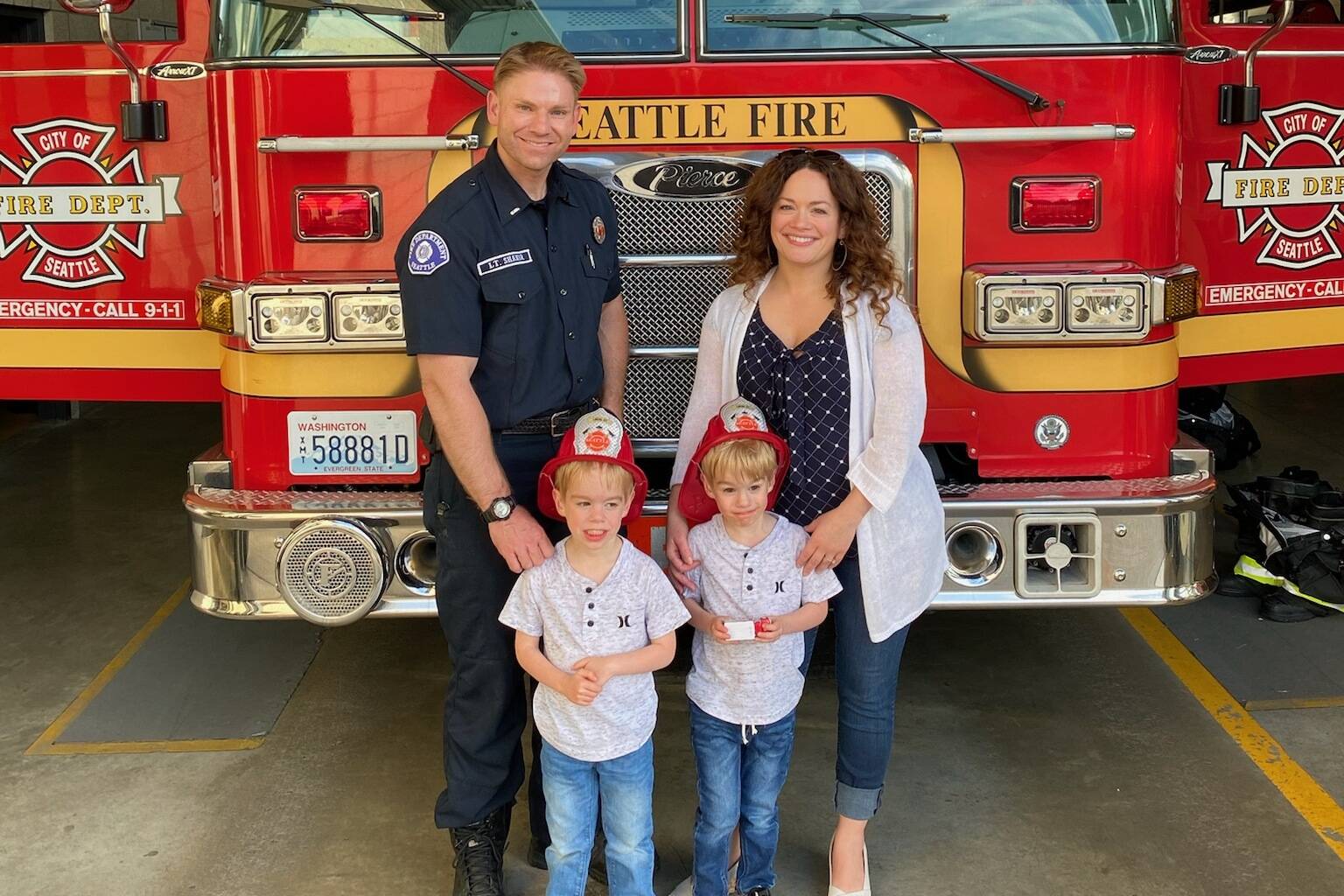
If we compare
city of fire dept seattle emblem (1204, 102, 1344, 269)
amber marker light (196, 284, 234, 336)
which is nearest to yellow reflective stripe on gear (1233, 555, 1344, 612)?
city of fire dept seattle emblem (1204, 102, 1344, 269)

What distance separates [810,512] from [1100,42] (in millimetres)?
1483

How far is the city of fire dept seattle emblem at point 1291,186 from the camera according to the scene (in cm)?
434

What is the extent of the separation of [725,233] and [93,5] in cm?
162

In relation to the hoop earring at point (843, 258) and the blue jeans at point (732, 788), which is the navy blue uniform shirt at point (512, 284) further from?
the blue jeans at point (732, 788)

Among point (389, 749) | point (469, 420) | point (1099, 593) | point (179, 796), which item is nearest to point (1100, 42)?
point (1099, 593)

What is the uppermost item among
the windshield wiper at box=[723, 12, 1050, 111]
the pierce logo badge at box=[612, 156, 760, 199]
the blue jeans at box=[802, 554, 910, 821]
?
the windshield wiper at box=[723, 12, 1050, 111]

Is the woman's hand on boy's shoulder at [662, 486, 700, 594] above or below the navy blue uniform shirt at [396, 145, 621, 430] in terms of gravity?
below

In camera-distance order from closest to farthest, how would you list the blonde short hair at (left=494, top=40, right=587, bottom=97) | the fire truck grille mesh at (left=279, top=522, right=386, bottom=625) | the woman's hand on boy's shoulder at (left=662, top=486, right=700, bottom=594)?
the blonde short hair at (left=494, top=40, right=587, bottom=97), the woman's hand on boy's shoulder at (left=662, top=486, right=700, bottom=594), the fire truck grille mesh at (left=279, top=522, right=386, bottom=625)

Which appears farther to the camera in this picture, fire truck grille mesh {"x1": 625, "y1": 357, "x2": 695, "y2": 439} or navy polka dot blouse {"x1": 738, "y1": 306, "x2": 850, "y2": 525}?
fire truck grille mesh {"x1": 625, "y1": 357, "x2": 695, "y2": 439}

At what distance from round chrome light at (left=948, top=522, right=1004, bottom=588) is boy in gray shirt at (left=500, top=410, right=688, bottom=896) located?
94 centimetres

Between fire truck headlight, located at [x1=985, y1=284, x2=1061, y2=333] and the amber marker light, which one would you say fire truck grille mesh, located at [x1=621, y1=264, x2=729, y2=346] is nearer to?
fire truck headlight, located at [x1=985, y1=284, x2=1061, y2=333]

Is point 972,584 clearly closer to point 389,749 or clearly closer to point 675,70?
point 675,70

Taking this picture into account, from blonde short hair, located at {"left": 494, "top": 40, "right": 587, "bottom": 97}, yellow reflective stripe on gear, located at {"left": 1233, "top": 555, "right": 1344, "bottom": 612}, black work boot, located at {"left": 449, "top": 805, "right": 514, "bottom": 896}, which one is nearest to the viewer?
blonde short hair, located at {"left": 494, "top": 40, "right": 587, "bottom": 97}

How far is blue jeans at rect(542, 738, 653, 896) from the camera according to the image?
311cm
